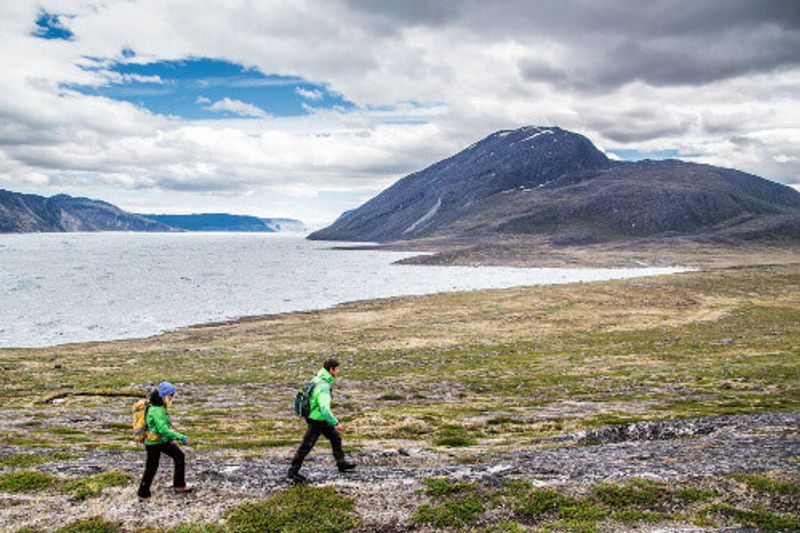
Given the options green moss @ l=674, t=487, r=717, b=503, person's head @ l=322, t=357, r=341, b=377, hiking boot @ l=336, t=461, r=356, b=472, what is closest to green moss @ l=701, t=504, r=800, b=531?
green moss @ l=674, t=487, r=717, b=503

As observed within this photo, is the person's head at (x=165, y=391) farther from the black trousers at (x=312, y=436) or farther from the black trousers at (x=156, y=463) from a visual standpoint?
the black trousers at (x=312, y=436)

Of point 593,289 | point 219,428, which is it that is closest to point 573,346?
point 219,428

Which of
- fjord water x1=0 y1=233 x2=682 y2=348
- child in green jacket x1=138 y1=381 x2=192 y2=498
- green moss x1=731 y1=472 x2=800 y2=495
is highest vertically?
child in green jacket x1=138 y1=381 x2=192 y2=498

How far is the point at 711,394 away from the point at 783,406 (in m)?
6.11

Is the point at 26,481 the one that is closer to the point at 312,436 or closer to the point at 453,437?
the point at 312,436

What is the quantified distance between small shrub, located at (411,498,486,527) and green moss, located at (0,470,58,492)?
12.9m

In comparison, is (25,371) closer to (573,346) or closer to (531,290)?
(573,346)

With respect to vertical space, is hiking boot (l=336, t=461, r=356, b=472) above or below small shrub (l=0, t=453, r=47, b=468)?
above

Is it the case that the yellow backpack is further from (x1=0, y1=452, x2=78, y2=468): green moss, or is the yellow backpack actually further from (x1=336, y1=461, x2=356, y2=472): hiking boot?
(x1=0, y1=452, x2=78, y2=468): green moss

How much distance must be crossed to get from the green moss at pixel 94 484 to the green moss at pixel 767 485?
2056 cm

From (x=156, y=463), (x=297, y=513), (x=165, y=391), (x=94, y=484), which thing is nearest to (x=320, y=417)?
(x=297, y=513)

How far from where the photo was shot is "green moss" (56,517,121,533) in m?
15.4

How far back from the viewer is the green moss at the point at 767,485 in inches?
651

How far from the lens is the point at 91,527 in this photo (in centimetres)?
1551
